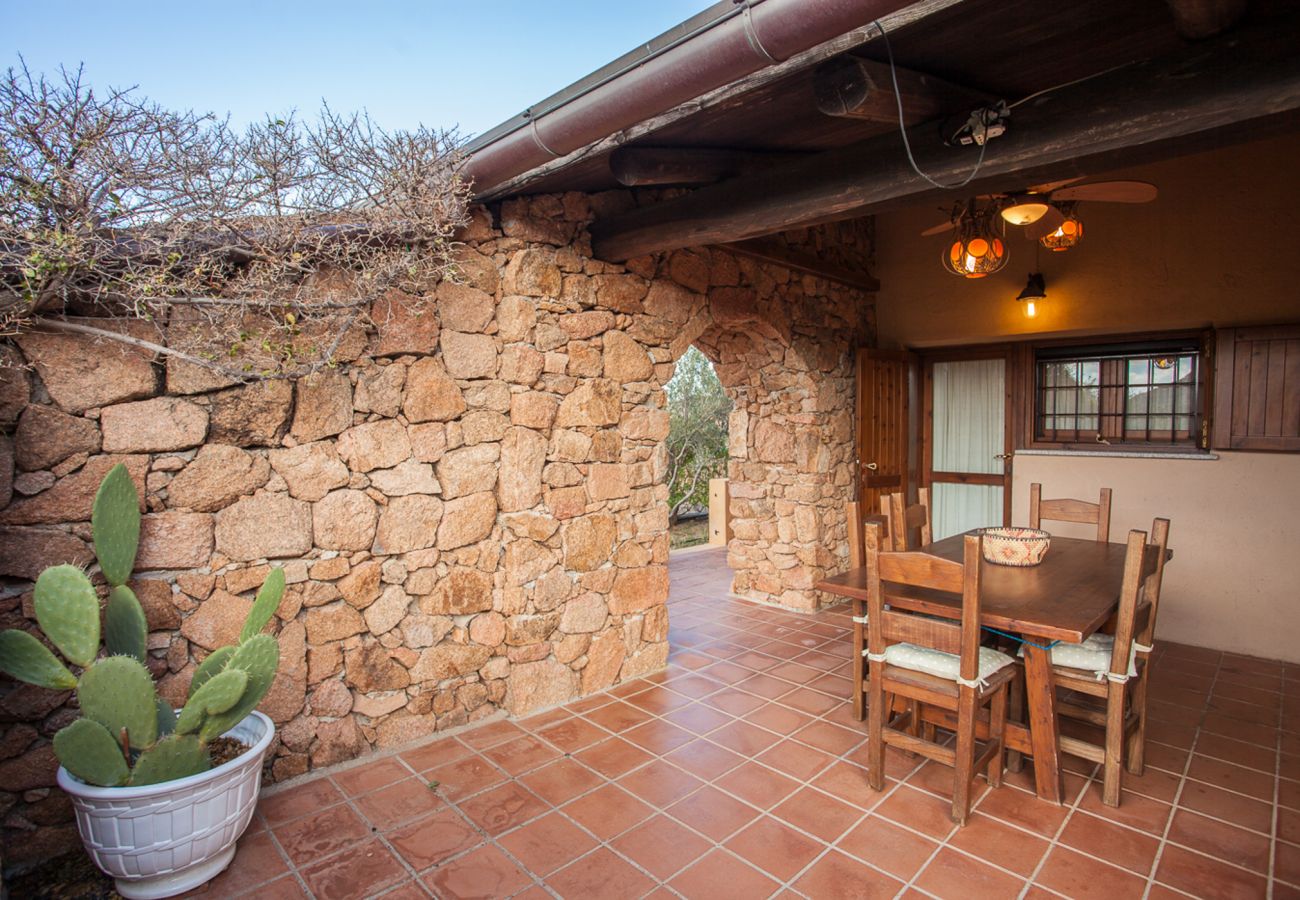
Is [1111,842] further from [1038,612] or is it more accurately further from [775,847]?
[775,847]

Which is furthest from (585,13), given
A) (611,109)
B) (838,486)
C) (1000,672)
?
(1000,672)

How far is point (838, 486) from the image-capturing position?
5.07 metres

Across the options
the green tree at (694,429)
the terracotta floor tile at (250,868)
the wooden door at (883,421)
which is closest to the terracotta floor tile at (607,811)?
the terracotta floor tile at (250,868)

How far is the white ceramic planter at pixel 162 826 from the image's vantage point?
1910 mm

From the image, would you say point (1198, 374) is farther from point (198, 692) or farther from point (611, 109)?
point (198, 692)

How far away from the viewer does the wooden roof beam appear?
5.55ft

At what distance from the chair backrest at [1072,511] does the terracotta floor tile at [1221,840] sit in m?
1.47

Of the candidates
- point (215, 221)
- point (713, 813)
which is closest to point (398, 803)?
point (713, 813)

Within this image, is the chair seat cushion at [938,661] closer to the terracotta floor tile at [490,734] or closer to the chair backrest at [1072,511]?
the chair backrest at [1072,511]

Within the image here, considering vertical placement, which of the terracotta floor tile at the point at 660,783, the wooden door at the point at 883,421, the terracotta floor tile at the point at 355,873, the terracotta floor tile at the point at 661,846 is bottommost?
the terracotta floor tile at the point at 660,783

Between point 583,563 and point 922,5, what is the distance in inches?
103

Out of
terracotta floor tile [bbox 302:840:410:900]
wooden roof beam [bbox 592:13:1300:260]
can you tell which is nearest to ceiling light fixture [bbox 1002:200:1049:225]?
wooden roof beam [bbox 592:13:1300:260]

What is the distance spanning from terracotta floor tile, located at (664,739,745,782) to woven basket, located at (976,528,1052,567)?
1487mm

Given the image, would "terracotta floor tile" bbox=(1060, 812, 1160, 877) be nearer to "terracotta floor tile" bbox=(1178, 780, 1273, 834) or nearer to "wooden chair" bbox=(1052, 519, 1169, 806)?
"wooden chair" bbox=(1052, 519, 1169, 806)
